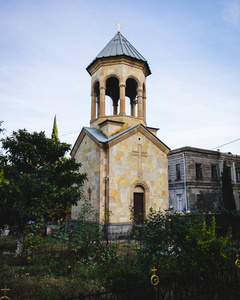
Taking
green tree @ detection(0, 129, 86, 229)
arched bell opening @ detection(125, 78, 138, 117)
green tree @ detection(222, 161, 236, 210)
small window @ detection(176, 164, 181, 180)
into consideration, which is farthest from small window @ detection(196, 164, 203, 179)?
green tree @ detection(0, 129, 86, 229)

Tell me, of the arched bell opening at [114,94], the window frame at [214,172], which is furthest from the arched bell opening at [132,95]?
the window frame at [214,172]

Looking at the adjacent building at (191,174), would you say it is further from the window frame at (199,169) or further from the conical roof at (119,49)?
the conical roof at (119,49)

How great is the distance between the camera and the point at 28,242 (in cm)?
783

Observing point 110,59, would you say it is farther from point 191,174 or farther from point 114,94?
point 191,174

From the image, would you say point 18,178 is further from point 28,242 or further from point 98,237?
point 98,237

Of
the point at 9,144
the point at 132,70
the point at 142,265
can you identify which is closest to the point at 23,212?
the point at 9,144

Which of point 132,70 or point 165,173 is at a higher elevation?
point 132,70

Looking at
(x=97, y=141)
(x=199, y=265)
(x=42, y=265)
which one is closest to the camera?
(x=199, y=265)

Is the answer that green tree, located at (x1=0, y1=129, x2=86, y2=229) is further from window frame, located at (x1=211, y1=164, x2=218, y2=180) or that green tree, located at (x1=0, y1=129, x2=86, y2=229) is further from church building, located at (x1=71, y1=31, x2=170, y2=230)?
window frame, located at (x1=211, y1=164, x2=218, y2=180)

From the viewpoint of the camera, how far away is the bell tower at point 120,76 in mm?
14297

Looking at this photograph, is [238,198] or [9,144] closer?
[9,144]

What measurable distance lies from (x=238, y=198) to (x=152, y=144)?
2108 cm

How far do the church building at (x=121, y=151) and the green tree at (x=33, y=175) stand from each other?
351cm

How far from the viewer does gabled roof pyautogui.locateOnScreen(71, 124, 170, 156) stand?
41.8 ft
